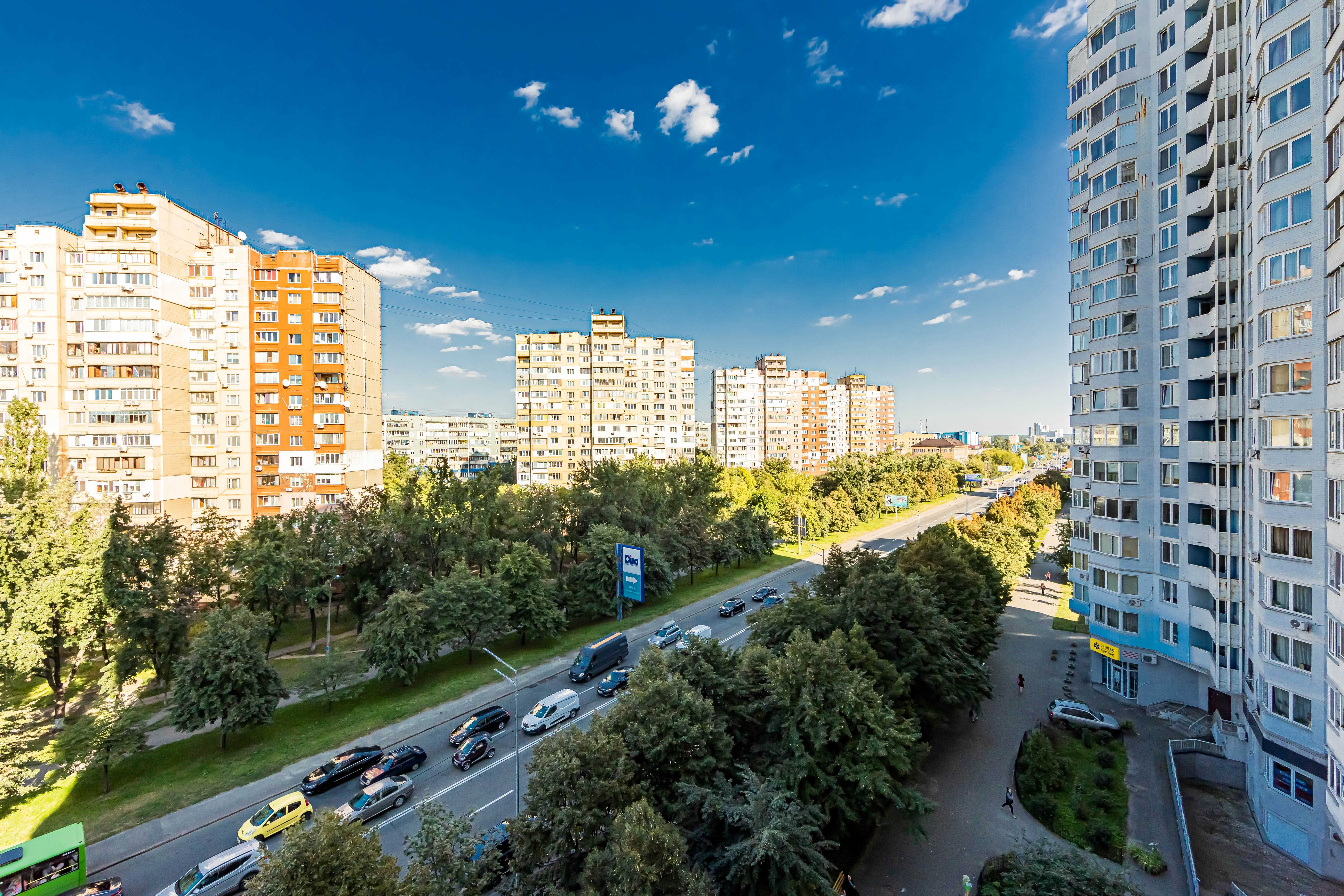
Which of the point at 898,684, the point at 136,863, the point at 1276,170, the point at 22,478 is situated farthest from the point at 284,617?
the point at 1276,170

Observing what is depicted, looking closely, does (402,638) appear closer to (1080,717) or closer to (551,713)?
(551,713)

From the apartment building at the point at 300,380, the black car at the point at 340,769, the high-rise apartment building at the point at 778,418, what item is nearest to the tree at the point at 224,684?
the black car at the point at 340,769

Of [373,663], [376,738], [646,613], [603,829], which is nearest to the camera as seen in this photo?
[603,829]

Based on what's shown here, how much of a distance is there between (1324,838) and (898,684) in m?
14.6

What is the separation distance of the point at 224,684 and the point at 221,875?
10456mm

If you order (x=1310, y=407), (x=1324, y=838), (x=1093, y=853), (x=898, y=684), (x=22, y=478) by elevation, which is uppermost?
(x=1310, y=407)

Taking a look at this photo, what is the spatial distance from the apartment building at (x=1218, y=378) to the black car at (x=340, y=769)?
Answer: 3481 cm

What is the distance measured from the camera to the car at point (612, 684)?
3162 centimetres

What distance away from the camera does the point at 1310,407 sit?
18.7m

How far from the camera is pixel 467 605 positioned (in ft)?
112

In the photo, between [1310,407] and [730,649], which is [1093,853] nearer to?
[730,649]

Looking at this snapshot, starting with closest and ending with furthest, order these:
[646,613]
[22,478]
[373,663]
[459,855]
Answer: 1. [459,855]
2. [373,663]
3. [22,478]
4. [646,613]

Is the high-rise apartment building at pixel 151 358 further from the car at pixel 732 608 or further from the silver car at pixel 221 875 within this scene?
the silver car at pixel 221 875

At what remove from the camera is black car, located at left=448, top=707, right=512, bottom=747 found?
26.3 meters
